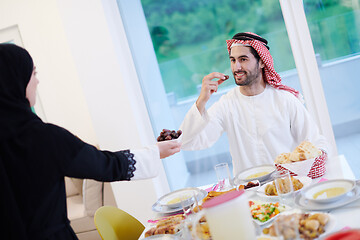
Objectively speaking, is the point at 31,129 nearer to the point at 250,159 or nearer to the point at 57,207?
the point at 57,207

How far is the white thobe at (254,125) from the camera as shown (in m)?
2.26

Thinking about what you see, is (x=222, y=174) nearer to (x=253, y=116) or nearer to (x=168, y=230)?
(x=168, y=230)

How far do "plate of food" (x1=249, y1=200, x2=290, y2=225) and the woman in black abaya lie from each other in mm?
567

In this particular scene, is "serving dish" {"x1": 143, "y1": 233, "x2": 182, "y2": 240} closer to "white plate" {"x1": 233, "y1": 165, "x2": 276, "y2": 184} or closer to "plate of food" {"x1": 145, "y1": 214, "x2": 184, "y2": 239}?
"plate of food" {"x1": 145, "y1": 214, "x2": 184, "y2": 239}

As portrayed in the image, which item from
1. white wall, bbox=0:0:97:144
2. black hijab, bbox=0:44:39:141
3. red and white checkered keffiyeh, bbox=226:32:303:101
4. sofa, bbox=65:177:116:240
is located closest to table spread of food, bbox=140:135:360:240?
black hijab, bbox=0:44:39:141

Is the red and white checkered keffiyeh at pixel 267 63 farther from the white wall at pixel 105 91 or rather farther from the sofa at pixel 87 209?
the sofa at pixel 87 209

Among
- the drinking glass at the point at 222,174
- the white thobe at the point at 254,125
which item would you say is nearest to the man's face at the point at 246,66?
the white thobe at the point at 254,125

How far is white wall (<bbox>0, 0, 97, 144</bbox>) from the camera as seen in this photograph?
12.7 ft

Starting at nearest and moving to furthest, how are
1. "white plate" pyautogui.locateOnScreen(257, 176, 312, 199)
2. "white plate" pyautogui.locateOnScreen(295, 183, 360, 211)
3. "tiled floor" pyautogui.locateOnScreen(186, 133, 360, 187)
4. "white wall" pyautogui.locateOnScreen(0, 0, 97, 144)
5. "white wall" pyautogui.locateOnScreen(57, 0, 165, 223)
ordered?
1. "white plate" pyautogui.locateOnScreen(295, 183, 360, 211)
2. "white plate" pyautogui.locateOnScreen(257, 176, 312, 199)
3. "tiled floor" pyautogui.locateOnScreen(186, 133, 360, 187)
4. "white wall" pyautogui.locateOnScreen(57, 0, 165, 223)
5. "white wall" pyautogui.locateOnScreen(0, 0, 97, 144)

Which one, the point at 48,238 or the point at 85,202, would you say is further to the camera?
the point at 85,202

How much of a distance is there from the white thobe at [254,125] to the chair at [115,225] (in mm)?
604

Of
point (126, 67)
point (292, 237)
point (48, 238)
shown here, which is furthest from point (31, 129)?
point (126, 67)

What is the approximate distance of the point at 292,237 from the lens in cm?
89

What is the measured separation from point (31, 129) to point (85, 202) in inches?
90.7
